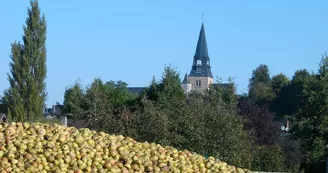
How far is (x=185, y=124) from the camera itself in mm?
22766

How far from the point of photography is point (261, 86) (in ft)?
323

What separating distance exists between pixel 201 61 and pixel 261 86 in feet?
217

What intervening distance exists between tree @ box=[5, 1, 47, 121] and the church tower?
356 feet

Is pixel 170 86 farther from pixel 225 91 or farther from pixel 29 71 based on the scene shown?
pixel 29 71

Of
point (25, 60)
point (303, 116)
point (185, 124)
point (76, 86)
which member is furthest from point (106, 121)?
point (25, 60)

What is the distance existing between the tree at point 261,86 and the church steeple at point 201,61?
33.4 meters

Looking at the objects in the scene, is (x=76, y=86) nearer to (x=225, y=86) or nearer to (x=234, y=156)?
(x=225, y=86)

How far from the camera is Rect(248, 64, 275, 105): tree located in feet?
319

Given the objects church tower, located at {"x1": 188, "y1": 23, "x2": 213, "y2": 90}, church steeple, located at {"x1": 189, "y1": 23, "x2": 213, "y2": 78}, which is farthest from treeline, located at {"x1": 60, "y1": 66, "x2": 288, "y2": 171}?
church tower, located at {"x1": 188, "y1": 23, "x2": 213, "y2": 90}

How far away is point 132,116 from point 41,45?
17910 millimetres

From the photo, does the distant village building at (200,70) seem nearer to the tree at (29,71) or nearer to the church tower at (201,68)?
the church tower at (201,68)

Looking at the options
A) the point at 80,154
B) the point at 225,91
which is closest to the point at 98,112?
A: the point at 225,91

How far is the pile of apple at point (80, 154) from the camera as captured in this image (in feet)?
28.5

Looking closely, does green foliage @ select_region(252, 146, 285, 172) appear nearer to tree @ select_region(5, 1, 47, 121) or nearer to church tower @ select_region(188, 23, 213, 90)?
tree @ select_region(5, 1, 47, 121)
